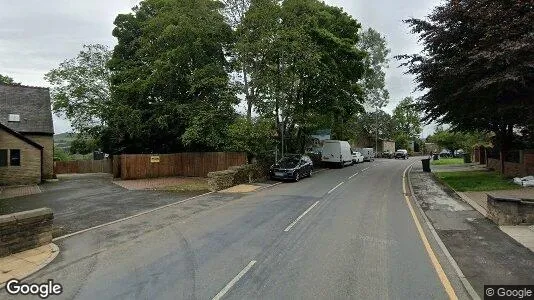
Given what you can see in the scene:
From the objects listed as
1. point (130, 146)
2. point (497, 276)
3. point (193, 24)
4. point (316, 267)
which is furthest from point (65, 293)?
point (130, 146)

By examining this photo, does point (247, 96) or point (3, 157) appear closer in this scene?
point (3, 157)

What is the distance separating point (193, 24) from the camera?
2742 cm

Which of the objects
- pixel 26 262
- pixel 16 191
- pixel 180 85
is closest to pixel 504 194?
pixel 26 262

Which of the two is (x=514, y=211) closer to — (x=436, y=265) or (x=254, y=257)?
(x=436, y=265)

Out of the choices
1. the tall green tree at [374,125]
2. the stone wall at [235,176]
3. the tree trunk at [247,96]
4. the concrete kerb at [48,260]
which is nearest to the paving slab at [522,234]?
the concrete kerb at [48,260]

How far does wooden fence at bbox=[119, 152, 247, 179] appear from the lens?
90.6 ft

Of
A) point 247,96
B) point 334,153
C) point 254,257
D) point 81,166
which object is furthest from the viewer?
point 81,166

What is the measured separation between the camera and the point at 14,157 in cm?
2653

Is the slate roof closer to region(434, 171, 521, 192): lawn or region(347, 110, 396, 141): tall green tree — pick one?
region(434, 171, 521, 192): lawn

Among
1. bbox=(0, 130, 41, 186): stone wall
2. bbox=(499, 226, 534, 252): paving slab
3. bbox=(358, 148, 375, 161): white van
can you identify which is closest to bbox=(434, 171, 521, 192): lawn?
bbox=(499, 226, 534, 252): paving slab

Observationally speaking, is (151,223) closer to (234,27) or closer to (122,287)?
(122,287)

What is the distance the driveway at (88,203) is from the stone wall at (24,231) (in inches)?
62.0

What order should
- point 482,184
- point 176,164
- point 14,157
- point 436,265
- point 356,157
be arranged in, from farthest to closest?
point 356,157 < point 176,164 < point 14,157 < point 482,184 < point 436,265

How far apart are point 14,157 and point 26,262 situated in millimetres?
20958
